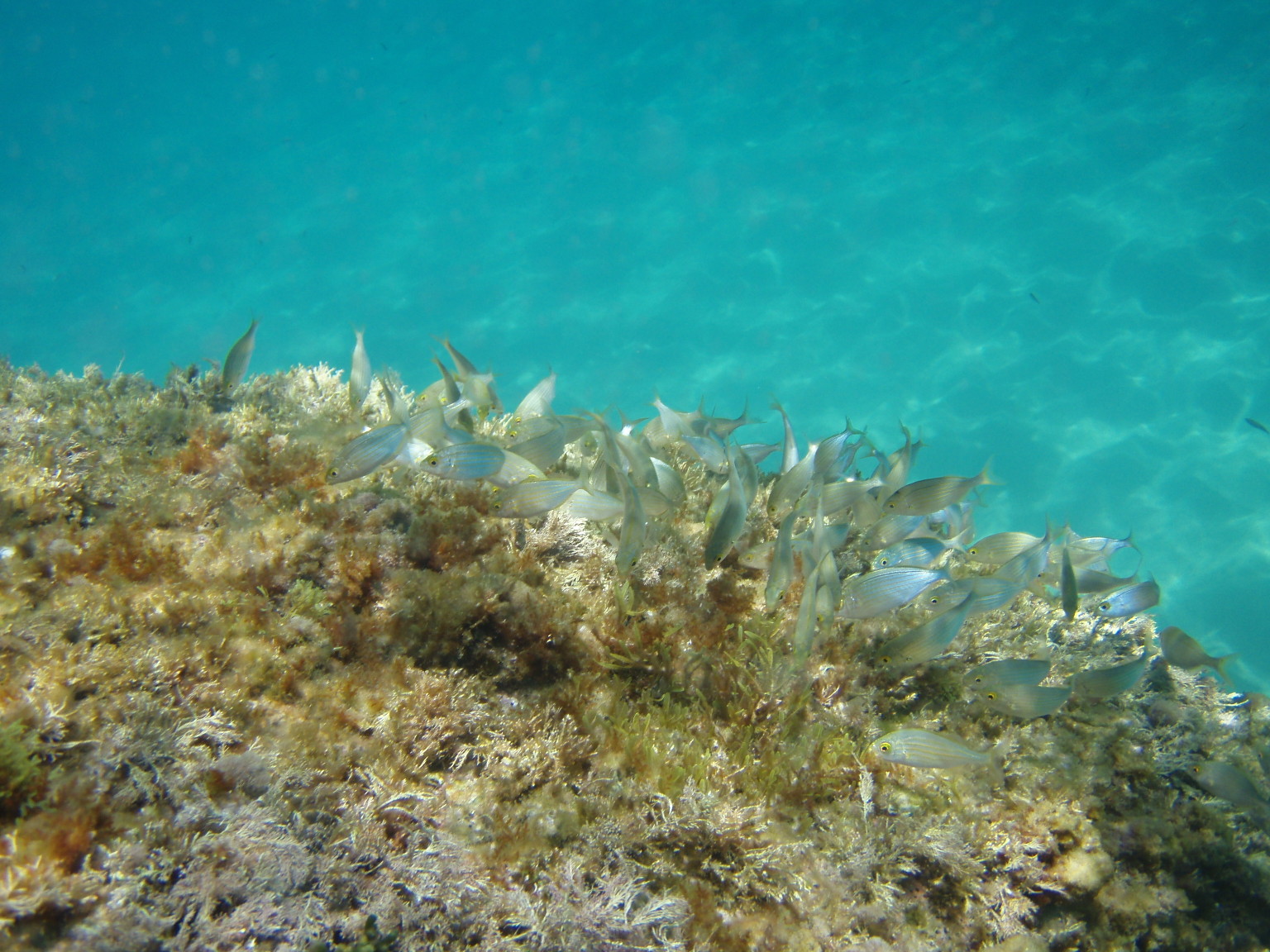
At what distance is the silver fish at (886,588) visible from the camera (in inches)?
104

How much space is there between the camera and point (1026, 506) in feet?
54.5

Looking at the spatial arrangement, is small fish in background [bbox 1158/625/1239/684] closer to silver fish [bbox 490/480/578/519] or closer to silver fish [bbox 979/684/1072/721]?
silver fish [bbox 979/684/1072/721]

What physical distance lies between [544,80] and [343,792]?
59.1m

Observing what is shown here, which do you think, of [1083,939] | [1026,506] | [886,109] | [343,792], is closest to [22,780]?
[343,792]

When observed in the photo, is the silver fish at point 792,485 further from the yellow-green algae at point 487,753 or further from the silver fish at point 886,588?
the silver fish at point 886,588

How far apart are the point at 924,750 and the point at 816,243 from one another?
1158 inches

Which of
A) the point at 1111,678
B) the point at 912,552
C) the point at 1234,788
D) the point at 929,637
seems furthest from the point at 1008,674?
the point at 1234,788

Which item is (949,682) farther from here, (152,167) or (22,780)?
(152,167)

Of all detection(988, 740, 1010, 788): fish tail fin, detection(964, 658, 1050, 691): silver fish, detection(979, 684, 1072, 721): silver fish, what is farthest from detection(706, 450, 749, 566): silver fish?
detection(988, 740, 1010, 788): fish tail fin

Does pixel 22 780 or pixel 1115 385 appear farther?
pixel 1115 385

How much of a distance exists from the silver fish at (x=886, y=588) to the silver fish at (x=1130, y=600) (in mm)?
1935

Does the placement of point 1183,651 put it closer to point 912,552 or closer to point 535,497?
point 912,552

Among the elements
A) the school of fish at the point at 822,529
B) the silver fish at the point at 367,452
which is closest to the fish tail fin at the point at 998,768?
the school of fish at the point at 822,529

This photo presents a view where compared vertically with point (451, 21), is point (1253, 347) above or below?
below
